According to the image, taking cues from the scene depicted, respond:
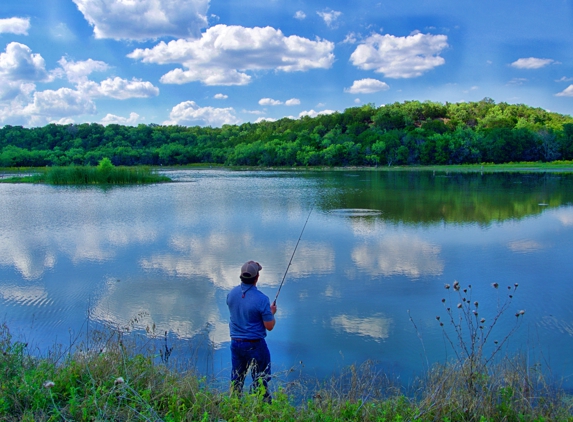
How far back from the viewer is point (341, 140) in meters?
93.8

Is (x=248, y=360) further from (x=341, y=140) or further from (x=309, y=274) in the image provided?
(x=341, y=140)

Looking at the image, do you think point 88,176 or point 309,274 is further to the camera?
point 88,176

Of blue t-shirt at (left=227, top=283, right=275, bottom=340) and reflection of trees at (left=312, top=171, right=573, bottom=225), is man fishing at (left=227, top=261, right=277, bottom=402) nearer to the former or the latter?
blue t-shirt at (left=227, top=283, right=275, bottom=340)

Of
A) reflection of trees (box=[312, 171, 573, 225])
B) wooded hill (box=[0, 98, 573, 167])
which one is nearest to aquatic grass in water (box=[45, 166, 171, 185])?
reflection of trees (box=[312, 171, 573, 225])

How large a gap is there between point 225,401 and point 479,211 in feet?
52.1

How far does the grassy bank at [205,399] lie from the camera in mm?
3355

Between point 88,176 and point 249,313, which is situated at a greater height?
point 88,176

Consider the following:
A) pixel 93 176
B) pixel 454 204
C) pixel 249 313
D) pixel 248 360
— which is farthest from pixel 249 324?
pixel 93 176

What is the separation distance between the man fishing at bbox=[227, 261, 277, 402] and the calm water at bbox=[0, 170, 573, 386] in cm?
61

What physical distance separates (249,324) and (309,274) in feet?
16.0

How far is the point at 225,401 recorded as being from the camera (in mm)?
3531

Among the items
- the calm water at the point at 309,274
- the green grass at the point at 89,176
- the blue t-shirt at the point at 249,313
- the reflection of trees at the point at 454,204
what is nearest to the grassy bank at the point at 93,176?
the green grass at the point at 89,176

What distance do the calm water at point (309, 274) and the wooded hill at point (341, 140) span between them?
204 ft

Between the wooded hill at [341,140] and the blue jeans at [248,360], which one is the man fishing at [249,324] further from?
the wooded hill at [341,140]
